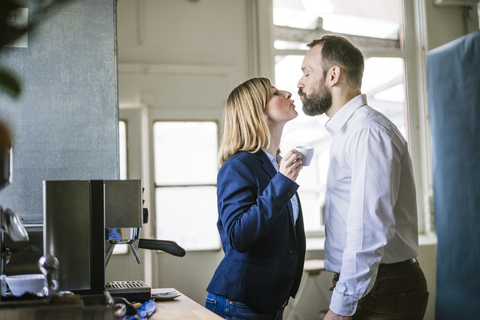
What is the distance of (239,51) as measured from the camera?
11.0 feet

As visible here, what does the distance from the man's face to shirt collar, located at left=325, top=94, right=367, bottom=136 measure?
0.09m

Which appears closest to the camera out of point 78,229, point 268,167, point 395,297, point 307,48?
point 78,229

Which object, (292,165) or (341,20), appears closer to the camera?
(292,165)

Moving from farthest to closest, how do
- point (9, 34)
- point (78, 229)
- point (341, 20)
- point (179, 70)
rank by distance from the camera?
point (341, 20)
point (179, 70)
point (78, 229)
point (9, 34)

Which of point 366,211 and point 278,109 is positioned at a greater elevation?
point 278,109

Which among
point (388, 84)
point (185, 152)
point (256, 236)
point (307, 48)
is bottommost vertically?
point (256, 236)

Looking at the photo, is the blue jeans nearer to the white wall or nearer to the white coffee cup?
the white coffee cup

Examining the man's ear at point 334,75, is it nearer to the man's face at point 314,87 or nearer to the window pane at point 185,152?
the man's face at point 314,87

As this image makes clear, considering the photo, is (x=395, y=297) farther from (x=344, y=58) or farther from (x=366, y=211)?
(x=344, y=58)

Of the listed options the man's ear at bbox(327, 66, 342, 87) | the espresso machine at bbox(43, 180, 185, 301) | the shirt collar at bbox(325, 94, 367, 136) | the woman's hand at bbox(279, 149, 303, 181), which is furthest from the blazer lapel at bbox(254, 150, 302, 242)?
the espresso machine at bbox(43, 180, 185, 301)

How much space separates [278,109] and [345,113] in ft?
0.81

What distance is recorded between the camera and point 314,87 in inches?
64.3

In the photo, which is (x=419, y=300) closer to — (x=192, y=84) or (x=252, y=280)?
(x=252, y=280)

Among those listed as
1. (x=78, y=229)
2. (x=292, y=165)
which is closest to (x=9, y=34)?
(x=78, y=229)
